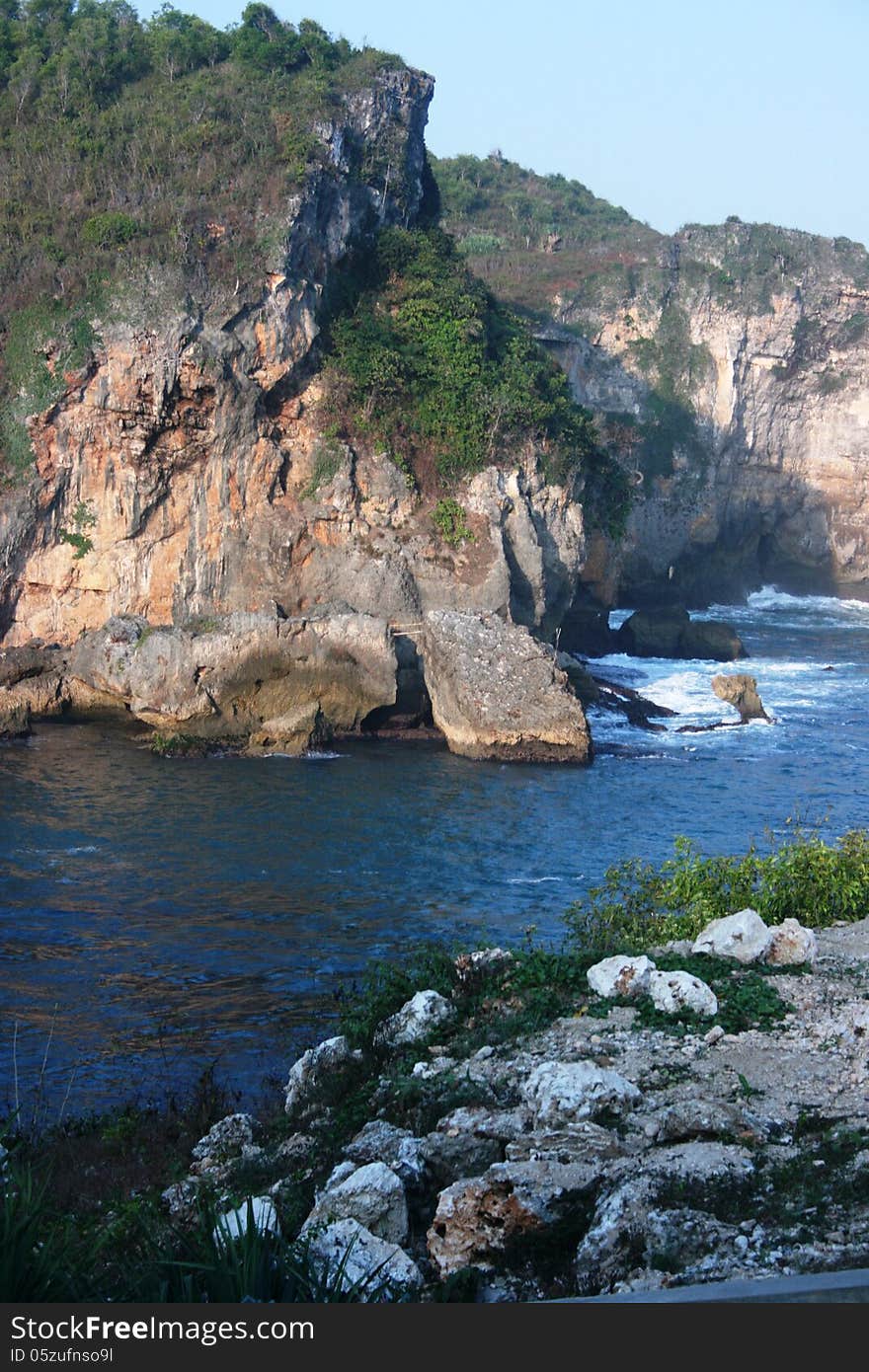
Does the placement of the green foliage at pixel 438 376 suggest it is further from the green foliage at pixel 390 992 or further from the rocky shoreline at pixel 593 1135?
the rocky shoreline at pixel 593 1135

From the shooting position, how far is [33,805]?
75.7 ft

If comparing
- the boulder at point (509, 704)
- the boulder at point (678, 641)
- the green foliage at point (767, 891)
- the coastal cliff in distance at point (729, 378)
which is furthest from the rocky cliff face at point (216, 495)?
the coastal cliff in distance at point (729, 378)

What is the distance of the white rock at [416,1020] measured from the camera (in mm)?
11133

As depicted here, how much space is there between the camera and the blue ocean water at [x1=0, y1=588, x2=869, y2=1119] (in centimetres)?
1438

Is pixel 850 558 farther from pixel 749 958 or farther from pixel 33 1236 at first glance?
pixel 33 1236

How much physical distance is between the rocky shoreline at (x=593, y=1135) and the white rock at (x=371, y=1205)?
0.04 feet

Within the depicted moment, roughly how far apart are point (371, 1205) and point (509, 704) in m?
20.3

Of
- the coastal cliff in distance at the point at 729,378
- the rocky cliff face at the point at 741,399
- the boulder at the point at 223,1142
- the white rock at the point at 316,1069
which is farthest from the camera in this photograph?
the coastal cliff in distance at the point at 729,378

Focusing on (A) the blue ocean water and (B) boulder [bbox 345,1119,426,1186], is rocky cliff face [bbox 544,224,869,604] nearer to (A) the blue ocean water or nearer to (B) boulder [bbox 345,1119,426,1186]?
(A) the blue ocean water

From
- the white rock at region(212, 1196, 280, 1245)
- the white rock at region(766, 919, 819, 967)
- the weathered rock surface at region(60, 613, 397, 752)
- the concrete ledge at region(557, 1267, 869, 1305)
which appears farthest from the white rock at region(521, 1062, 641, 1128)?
the weathered rock surface at region(60, 613, 397, 752)

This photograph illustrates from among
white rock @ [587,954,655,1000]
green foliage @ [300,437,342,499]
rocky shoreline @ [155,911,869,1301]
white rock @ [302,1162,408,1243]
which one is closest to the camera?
rocky shoreline @ [155,911,869,1301]

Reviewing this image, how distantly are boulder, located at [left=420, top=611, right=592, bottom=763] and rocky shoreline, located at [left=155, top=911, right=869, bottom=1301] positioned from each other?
1501 cm

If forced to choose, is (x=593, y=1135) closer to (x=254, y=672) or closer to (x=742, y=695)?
(x=254, y=672)

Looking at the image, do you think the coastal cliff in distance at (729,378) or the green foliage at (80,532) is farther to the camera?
the coastal cliff in distance at (729,378)
